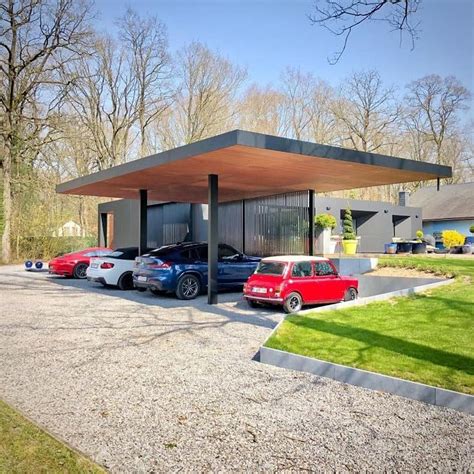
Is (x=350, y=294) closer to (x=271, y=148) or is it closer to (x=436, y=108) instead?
(x=271, y=148)

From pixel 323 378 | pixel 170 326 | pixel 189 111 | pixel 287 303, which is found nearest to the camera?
pixel 323 378

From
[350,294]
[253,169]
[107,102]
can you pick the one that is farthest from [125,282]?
[107,102]

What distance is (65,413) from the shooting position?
14.5ft

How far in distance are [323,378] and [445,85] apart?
42.1 meters

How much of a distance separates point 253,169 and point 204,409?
7.39 metres

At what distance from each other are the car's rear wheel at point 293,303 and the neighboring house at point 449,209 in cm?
2804

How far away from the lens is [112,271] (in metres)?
14.0

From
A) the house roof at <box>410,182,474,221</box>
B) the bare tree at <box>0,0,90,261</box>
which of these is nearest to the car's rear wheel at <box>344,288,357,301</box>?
the bare tree at <box>0,0,90,261</box>

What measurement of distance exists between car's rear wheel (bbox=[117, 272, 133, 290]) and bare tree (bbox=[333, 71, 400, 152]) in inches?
1137

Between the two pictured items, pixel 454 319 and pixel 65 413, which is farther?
pixel 454 319

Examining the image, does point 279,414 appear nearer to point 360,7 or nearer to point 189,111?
point 360,7

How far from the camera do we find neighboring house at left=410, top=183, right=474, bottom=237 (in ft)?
112

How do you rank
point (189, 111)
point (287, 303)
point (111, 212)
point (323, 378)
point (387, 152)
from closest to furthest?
point (323, 378)
point (287, 303)
point (111, 212)
point (189, 111)
point (387, 152)

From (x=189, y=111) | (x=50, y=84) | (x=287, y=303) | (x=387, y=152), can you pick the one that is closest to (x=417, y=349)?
(x=287, y=303)
